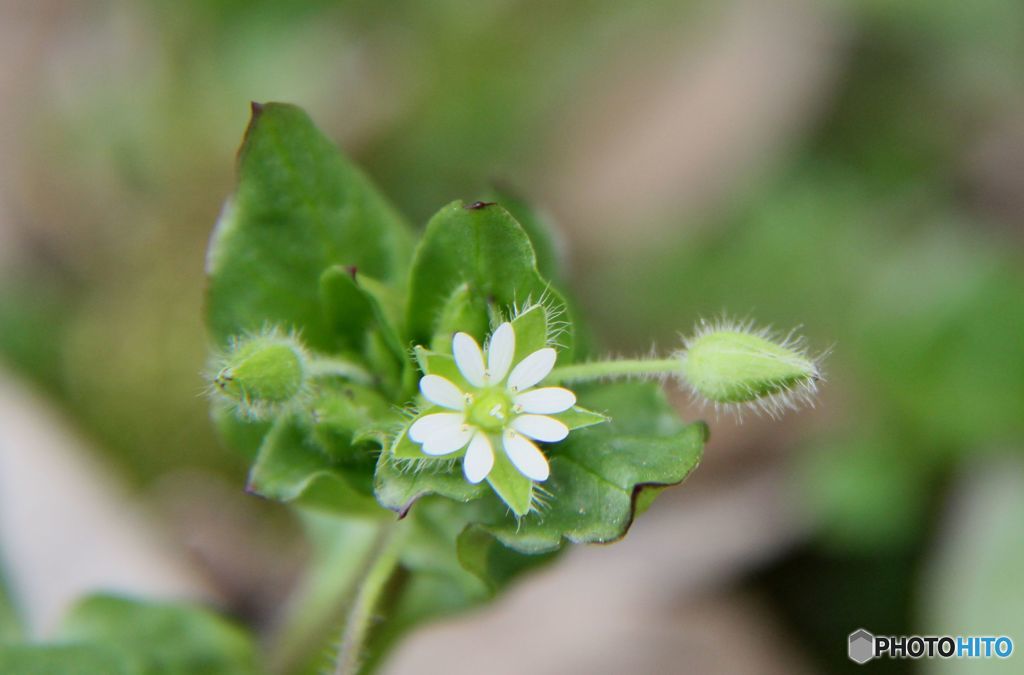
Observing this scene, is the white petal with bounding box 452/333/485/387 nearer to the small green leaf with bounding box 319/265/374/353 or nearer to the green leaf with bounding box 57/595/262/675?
the small green leaf with bounding box 319/265/374/353

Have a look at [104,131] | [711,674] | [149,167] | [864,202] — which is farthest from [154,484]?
[864,202]

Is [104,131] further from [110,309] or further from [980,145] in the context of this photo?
[980,145]

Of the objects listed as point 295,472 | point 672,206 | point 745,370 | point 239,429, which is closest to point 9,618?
point 239,429

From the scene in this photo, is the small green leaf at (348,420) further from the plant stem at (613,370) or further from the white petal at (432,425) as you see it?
the plant stem at (613,370)

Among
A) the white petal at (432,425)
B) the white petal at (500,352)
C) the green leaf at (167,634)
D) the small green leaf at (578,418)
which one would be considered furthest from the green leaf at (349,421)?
the green leaf at (167,634)

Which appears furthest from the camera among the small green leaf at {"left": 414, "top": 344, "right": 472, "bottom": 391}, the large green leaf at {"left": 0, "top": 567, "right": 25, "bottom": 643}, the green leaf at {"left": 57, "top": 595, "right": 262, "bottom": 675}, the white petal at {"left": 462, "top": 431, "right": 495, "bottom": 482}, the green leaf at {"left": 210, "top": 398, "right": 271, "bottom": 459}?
the large green leaf at {"left": 0, "top": 567, "right": 25, "bottom": 643}

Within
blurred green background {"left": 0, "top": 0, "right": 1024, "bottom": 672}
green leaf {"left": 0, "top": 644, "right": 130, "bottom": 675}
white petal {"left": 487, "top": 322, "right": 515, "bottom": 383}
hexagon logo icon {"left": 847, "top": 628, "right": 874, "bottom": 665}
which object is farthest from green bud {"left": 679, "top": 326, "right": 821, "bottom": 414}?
blurred green background {"left": 0, "top": 0, "right": 1024, "bottom": 672}

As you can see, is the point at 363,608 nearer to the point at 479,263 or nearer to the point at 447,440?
the point at 447,440
